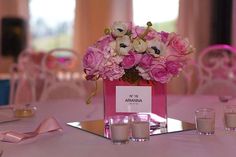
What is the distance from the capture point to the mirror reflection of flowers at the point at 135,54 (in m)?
1.44

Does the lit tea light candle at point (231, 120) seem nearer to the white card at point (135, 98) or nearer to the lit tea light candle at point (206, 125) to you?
the lit tea light candle at point (206, 125)

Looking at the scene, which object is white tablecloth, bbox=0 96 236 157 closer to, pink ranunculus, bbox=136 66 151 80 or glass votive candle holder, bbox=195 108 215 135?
glass votive candle holder, bbox=195 108 215 135

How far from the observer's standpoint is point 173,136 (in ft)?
4.71

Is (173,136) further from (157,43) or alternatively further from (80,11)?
(80,11)

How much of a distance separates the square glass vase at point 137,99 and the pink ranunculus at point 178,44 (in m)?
0.13

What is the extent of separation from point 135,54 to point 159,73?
0.10m

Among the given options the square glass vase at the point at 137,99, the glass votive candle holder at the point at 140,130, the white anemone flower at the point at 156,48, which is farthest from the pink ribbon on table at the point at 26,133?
the white anemone flower at the point at 156,48

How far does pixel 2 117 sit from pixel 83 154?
28.2 inches

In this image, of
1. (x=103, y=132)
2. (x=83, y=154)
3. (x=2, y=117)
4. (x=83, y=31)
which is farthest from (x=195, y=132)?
(x=83, y=31)

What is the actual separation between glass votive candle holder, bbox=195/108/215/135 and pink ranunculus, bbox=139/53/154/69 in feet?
0.74

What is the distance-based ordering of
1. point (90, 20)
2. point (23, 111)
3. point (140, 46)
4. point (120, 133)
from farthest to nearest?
point (90, 20) → point (23, 111) → point (140, 46) → point (120, 133)

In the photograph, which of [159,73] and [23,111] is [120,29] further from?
[23,111]

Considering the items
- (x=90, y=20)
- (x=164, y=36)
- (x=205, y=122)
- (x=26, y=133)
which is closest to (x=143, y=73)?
(x=164, y=36)

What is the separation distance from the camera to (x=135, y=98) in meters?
1.51
